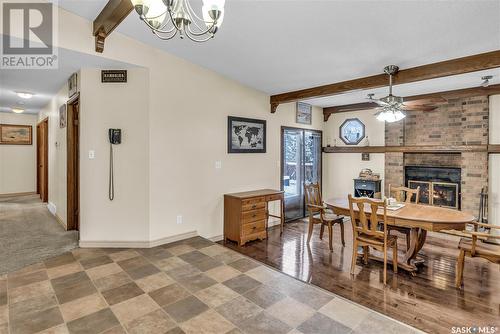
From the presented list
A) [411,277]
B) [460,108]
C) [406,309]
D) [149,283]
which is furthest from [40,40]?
[460,108]

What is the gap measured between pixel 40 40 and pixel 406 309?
4.56 meters

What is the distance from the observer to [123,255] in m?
3.33

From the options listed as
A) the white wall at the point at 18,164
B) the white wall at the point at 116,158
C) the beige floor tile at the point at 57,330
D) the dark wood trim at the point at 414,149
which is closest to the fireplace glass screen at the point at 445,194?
the dark wood trim at the point at 414,149

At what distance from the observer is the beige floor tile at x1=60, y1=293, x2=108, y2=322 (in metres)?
2.12

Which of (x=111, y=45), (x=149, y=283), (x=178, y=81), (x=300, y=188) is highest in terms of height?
(x=111, y=45)

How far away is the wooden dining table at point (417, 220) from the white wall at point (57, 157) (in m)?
4.38

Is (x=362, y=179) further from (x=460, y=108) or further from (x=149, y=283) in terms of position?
(x=149, y=283)

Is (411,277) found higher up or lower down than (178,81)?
lower down

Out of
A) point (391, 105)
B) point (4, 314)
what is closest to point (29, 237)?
point (4, 314)

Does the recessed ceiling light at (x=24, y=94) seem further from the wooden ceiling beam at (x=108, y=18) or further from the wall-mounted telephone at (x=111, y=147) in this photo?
the wooden ceiling beam at (x=108, y=18)

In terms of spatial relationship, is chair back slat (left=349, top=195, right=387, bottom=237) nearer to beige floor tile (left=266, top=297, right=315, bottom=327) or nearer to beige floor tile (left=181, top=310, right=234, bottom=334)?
beige floor tile (left=266, top=297, right=315, bottom=327)

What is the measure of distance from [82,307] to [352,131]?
6053 millimetres

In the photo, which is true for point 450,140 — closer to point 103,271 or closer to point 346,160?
point 346,160

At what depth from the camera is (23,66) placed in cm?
354
